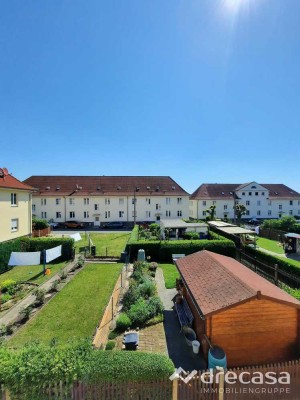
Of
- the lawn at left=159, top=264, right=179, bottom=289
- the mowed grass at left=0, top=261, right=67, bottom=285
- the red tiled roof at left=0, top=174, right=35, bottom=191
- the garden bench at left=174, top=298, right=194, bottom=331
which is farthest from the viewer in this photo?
the red tiled roof at left=0, top=174, right=35, bottom=191

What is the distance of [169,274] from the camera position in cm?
1917

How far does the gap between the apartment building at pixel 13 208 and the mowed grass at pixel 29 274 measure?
13.5 feet

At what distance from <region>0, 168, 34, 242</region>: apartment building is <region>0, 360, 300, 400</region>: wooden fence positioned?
21485 mm

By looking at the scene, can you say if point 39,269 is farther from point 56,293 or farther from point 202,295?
point 202,295

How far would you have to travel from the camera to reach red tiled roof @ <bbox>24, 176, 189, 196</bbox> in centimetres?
4888

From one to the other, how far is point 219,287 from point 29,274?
16.6m

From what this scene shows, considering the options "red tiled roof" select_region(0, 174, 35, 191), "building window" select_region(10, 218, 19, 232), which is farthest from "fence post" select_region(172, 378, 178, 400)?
"building window" select_region(10, 218, 19, 232)

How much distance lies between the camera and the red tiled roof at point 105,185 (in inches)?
1924

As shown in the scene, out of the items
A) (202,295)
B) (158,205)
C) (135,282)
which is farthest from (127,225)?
(202,295)

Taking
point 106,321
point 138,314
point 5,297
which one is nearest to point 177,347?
point 138,314

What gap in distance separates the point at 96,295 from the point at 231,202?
5062 centimetres

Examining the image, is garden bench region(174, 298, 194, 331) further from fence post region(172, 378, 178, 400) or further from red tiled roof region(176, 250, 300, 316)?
fence post region(172, 378, 178, 400)

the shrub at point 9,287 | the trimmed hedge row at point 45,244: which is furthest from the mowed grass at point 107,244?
the shrub at point 9,287

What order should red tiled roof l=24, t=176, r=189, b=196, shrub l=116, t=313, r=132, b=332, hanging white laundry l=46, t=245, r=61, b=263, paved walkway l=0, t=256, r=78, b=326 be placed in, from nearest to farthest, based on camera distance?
shrub l=116, t=313, r=132, b=332 → paved walkway l=0, t=256, r=78, b=326 → hanging white laundry l=46, t=245, r=61, b=263 → red tiled roof l=24, t=176, r=189, b=196
